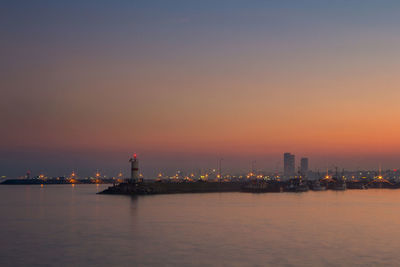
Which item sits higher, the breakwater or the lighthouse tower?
the lighthouse tower

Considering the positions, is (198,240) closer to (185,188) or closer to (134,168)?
(134,168)

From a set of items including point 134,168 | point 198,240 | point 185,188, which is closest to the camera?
point 198,240

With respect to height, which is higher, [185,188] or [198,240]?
[198,240]

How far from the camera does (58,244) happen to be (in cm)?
4375

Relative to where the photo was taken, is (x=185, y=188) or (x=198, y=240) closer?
(x=198, y=240)

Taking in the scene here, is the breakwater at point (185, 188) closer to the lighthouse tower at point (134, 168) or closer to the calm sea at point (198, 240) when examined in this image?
the lighthouse tower at point (134, 168)

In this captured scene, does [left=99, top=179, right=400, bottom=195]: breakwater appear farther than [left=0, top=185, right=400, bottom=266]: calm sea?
Yes

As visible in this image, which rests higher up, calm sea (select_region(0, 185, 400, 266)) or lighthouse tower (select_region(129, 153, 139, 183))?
lighthouse tower (select_region(129, 153, 139, 183))

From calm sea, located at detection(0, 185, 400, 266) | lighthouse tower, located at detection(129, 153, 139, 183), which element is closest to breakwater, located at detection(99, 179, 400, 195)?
lighthouse tower, located at detection(129, 153, 139, 183)

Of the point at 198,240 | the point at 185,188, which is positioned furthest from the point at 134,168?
the point at 198,240

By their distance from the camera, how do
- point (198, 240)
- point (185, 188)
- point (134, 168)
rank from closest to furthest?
point (198, 240), point (134, 168), point (185, 188)

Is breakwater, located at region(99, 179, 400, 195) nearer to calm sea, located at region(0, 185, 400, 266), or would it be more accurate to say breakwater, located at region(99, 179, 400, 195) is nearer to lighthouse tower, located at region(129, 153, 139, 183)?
lighthouse tower, located at region(129, 153, 139, 183)

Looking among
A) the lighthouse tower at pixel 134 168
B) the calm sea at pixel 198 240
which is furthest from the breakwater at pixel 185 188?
the calm sea at pixel 198 240

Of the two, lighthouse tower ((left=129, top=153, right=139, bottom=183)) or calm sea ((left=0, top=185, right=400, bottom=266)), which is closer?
calm sea ((left=0, top=185, right=400, bottom=266))
